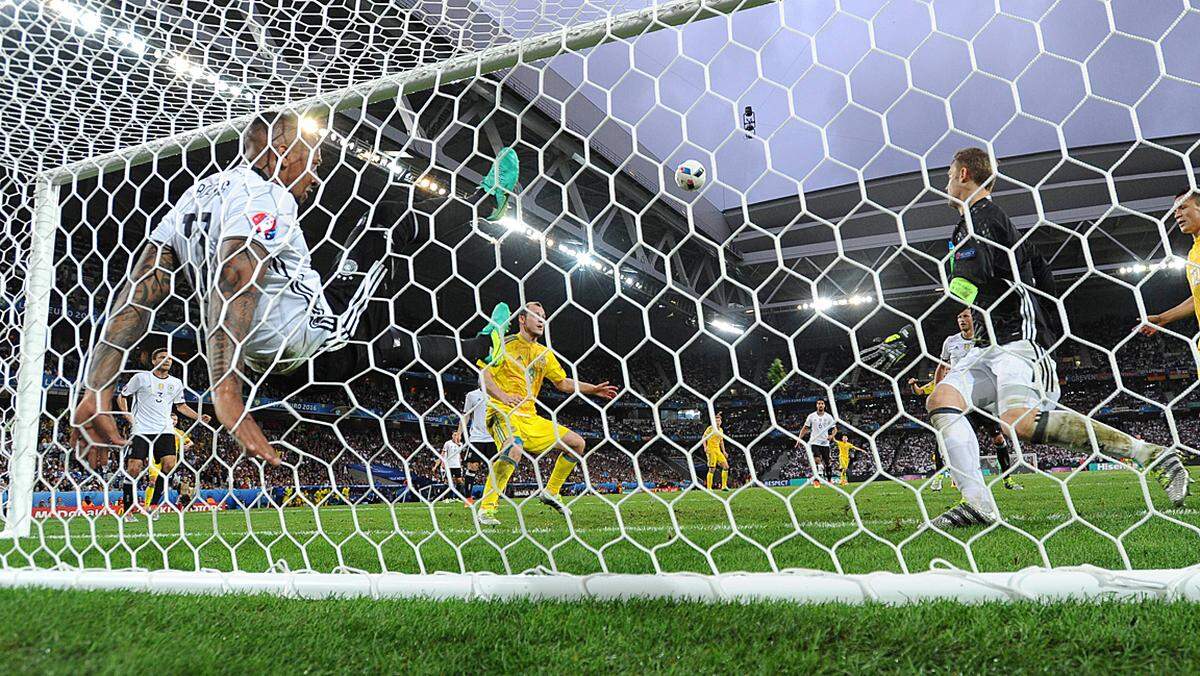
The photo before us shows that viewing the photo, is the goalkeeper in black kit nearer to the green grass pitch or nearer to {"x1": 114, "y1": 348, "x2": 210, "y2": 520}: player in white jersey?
the green grass pitch

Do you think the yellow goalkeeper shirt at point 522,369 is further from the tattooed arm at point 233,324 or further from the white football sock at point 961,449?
the white football sock at point 961,449

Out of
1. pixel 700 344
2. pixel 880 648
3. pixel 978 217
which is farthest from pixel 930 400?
pixel 700 344

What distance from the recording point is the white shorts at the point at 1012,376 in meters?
2.55

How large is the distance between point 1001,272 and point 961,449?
74cm

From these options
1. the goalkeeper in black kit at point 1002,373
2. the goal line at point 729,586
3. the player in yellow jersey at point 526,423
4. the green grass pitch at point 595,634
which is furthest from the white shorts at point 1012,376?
the player in yellow jersey at point 526,423

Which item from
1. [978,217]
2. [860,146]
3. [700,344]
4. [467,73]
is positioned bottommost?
[700,344]

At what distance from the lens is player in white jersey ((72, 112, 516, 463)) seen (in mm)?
2432

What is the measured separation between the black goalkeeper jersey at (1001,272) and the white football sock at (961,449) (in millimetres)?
362

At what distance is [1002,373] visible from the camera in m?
2.60

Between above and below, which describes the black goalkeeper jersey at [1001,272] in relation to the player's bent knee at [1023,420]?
above

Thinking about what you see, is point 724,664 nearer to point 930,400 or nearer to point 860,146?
point 930,400

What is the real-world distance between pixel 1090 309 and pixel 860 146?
Answer: 16969 mm

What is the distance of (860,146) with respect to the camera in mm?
13695

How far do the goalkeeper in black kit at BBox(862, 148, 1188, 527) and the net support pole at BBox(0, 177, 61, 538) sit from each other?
13.2ft
